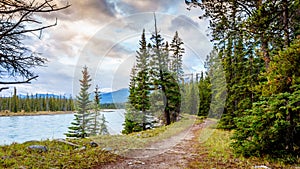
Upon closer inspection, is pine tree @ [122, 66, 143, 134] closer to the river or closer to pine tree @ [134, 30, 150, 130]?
pine tree @ [134, 30, 150, 130]

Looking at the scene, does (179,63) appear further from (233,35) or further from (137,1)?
(233,35)

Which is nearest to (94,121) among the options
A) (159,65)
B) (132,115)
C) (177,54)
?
(132,115)

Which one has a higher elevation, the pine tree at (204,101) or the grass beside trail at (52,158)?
the pine tree at (204,101)

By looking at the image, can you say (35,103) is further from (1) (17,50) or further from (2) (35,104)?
(1) (17,50)

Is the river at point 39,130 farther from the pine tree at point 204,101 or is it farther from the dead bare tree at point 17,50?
the pine tree at point 204,101

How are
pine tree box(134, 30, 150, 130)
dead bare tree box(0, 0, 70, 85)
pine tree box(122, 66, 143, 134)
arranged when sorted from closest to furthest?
dead bare tree box(0, 0, 70, 85), pine tree box(134, 30, 150, 130), pine tree box(122, 66, 143, 134)

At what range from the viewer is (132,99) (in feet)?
67.5

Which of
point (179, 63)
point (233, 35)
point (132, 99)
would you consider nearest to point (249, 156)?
point (233, 35)

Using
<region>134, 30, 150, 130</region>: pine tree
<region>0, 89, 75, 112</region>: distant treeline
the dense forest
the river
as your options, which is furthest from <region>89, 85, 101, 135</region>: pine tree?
<region>0, 89, 75, 112</region>: distant treeline

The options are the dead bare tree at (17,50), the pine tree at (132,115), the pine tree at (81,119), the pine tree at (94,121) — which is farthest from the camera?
the pine tree at (94,121)

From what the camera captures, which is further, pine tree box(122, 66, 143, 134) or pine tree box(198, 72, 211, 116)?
pine tree box(198, 72, 211, 116)

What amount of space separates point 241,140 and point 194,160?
158cm

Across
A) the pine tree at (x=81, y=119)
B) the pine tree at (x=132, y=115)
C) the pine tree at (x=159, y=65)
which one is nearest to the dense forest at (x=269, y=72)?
the pine tree at (x=159, y=65)

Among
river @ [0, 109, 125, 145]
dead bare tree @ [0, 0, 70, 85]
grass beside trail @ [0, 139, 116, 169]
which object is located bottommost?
river @ [0, 109, 125, 145]
